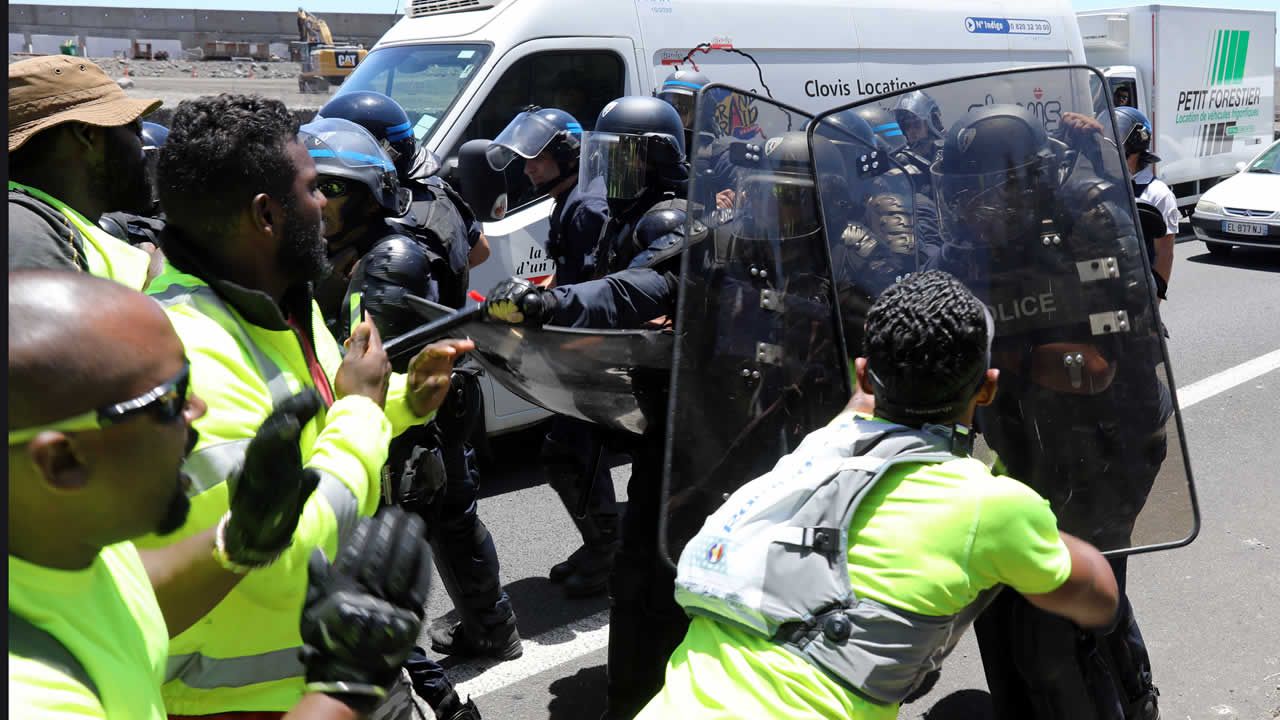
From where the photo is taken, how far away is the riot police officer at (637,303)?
10.1 feet

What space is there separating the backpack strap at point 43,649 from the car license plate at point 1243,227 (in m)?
12.8

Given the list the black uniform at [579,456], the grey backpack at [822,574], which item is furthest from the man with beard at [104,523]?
the black uniform at [579,456]

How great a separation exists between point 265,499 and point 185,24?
51.7 meters

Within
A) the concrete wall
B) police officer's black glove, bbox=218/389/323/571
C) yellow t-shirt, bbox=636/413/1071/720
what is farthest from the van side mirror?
the concrete wall

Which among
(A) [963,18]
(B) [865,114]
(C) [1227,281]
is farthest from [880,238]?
(C) [1227,281]

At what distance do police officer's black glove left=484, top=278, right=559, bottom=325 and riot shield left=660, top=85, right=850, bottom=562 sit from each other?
1.49ft

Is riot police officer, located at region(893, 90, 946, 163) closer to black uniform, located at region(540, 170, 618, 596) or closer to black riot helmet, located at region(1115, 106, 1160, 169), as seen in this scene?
A: black uniform, located at region(540, 170, 618, 596)

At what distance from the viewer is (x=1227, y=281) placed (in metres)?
11.3

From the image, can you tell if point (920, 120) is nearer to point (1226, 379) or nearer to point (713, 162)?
point (713, 162)

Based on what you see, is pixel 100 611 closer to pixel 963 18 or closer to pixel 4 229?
pixel 4 229

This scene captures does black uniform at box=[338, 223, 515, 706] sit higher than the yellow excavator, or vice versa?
black uniform at box=[338, 223, 515, 706]

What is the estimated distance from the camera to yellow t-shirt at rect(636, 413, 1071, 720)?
184 cm

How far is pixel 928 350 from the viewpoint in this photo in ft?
6.56

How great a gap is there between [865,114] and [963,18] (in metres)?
7.11
